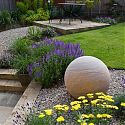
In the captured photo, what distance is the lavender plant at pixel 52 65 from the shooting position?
5133 mm

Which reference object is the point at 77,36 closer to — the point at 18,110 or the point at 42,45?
the point at 42,45

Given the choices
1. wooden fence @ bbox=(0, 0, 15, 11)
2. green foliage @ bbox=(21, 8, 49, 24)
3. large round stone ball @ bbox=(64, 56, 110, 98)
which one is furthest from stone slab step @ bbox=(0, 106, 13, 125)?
wooden fence @ bbox=(0, 0, 15, 11)

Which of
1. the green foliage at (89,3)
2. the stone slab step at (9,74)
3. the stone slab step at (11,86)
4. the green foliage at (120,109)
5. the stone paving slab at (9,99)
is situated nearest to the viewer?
the green foliage at (120,109)

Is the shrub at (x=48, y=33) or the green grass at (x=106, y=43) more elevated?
the shrub at (x=48, y=33)

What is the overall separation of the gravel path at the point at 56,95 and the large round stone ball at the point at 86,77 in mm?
324

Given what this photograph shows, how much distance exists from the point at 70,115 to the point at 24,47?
3.33m

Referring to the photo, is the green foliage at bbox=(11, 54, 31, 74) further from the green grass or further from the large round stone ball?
the green grass

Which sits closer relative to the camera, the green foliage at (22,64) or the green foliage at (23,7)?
the green foliage at (22,64)

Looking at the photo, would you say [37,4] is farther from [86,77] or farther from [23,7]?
[86,77]

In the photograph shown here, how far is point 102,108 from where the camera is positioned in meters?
3.50

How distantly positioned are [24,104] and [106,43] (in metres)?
4.06

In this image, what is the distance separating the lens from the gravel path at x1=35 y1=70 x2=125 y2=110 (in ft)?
15.0

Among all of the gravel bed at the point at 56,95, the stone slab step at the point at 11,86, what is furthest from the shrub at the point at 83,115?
the stone slab step at the point at 11,86

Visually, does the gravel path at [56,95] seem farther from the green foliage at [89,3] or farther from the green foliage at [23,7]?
the green foliage at [23,7]
